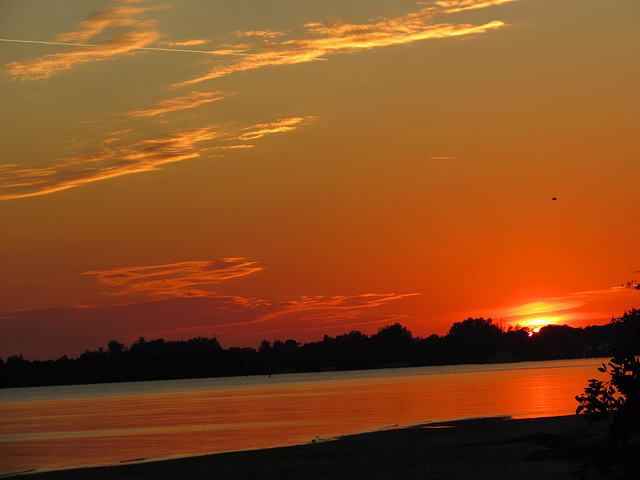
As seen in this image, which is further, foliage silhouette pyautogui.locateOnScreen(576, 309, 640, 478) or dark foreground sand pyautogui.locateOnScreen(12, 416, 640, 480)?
dark foreground sand pyautogui.locateOnScreen(12, 416, 640, 480)

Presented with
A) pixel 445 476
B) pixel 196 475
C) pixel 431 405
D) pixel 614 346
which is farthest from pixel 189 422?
pixel 614 346

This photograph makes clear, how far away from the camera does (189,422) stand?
81.1 m

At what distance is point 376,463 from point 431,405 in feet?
188

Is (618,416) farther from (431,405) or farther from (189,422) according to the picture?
(431,405)

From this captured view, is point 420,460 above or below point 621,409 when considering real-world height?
below

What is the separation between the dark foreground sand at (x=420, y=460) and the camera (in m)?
29.0

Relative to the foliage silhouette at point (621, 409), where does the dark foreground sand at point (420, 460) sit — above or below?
below

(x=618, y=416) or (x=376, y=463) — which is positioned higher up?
(x=618, y=416)

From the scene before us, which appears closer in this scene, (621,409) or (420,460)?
(621,409)

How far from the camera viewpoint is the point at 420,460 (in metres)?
33.8

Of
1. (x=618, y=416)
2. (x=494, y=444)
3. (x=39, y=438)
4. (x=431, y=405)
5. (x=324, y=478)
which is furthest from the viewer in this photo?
(x=431, y=405)

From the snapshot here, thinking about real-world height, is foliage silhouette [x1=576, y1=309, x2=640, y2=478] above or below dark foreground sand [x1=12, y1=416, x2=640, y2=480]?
above

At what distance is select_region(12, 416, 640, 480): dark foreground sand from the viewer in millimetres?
28953

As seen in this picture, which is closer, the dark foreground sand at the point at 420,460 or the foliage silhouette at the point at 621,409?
the foliage silhouette at the point at 621,409
